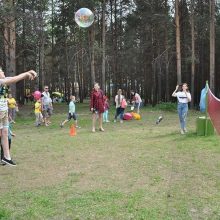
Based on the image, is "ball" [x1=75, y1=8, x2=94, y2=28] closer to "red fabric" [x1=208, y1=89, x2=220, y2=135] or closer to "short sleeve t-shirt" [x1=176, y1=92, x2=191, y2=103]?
"short sleeve t-shirt" [x1=176, y1=92, x2=191, y2=103]

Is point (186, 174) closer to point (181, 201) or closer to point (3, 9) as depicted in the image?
point (181, 201)

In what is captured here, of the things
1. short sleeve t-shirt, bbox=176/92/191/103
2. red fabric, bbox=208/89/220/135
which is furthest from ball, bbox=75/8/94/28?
red fabric, bbox=208/89/220/135

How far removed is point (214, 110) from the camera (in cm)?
1507

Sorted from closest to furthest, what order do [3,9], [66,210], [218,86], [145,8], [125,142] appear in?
[66,210]
[125,142]
[3,9]
[145,8]
[218,86]

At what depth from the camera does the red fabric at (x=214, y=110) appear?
14440mm

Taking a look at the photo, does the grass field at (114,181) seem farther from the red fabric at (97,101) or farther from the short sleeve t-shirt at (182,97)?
the red fabric at (97,101)

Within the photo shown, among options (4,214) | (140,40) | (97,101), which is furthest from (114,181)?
(140,40)

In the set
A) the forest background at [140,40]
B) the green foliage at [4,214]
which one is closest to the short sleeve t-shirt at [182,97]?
the green foliage at [4,214]

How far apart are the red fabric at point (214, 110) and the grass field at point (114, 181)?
1129mm

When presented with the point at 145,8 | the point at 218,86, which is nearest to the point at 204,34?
the point at 145,8

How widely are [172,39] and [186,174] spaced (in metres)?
38.5

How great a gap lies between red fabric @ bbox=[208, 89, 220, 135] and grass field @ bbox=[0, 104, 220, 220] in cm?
113

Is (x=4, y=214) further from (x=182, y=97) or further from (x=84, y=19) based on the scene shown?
(x=84, y=19)

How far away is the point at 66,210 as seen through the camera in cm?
623
